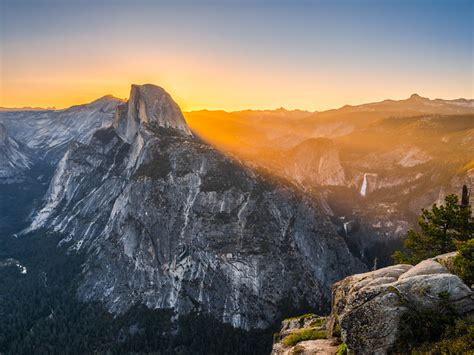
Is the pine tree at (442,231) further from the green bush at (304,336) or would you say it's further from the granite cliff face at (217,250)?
the granite cliff face at (217,250)

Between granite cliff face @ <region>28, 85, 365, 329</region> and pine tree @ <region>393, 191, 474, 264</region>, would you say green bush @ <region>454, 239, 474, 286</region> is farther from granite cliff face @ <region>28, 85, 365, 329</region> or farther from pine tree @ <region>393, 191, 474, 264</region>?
granite cliff face @ <region>28, 85, 365, 329</region>

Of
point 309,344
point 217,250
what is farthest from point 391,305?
point 217,250

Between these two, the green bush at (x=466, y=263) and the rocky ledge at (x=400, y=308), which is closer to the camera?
the rocky ledge at (x=400, y=308)

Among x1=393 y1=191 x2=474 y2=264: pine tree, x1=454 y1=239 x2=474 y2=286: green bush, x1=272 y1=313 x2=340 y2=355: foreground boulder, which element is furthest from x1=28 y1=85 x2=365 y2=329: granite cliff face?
x1=454 y1=239 x2=474 y2=286: green bush

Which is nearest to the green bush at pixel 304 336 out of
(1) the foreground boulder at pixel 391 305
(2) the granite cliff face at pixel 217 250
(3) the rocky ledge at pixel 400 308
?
(3) the rocky ledge at pixel 400 308

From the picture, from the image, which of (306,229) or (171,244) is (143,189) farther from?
(306,229)

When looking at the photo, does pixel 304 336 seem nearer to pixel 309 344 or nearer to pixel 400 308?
pixel 309 344
